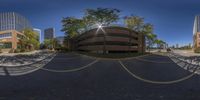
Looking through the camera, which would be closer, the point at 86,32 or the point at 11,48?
the point at 86,32

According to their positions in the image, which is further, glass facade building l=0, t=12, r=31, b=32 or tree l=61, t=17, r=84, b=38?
tree l=61, t=17, r=84, b=38

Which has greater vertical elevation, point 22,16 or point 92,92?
point 22,16

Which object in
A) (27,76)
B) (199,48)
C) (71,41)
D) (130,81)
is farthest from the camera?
(71,41)

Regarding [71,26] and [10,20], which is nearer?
[10,20]

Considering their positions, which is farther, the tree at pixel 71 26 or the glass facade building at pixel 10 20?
the tree at pixel 71 26

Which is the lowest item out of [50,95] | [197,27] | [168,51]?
[50,95]

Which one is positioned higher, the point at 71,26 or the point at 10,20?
the point at 71,26

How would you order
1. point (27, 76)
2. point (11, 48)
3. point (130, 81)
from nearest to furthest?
point (130, 81) → point (27, 76) → point (11, 48)

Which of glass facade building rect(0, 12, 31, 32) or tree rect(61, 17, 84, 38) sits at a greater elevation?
tree rect(61, 17, 84, 38)

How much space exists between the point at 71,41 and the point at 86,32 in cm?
201

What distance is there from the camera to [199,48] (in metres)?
14.8

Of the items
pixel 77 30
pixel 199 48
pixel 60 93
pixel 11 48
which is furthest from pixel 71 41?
pixel 11 48

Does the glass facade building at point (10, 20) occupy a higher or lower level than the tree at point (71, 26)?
lower

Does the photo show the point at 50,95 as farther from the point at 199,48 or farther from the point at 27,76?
the point at 199,48
